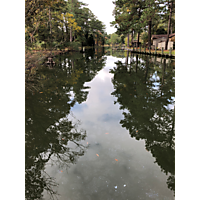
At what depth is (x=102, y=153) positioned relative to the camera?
13.2 feet

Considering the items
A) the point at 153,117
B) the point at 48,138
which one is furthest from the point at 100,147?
the point at 153,117

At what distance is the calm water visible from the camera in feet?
9.78

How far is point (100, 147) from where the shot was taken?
430cm

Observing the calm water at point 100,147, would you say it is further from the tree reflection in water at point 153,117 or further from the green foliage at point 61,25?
the green foliage at point 61,25

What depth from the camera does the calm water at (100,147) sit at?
2.98 meters

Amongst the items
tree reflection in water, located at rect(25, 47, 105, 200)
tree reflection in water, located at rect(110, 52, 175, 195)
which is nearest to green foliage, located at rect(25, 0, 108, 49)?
tree reflection in water, located at rect(25, 47, 105, 200)

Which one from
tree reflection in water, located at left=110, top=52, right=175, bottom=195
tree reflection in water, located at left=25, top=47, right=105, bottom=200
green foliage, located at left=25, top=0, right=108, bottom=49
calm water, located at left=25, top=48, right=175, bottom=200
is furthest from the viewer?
green foliage, located at left=25, top=0, right=108, bottom=49

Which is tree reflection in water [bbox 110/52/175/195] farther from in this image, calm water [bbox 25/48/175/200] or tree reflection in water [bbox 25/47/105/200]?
tree reflection in water [bbox 25/47/105/200]
